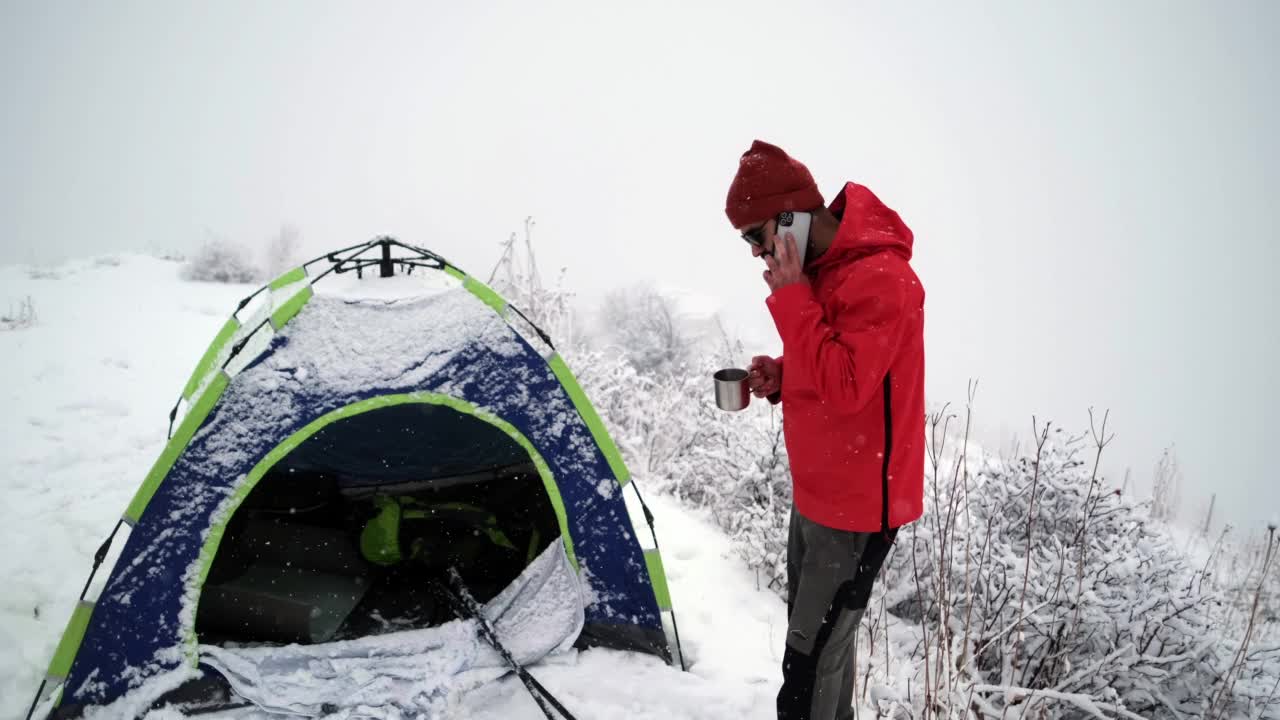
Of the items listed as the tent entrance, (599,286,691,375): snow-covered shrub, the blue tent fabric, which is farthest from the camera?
(599,286,691,375): snow-covered shrub

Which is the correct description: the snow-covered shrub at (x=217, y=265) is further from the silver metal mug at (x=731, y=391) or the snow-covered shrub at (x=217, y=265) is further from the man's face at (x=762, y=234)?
the man's face at (x=762, y=234)

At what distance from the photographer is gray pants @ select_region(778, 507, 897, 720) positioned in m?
1.58

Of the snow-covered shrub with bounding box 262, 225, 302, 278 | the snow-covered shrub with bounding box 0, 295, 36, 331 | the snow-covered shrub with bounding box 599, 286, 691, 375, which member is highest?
the snow-covered shrub with bounding box 262, 225, 302, 278

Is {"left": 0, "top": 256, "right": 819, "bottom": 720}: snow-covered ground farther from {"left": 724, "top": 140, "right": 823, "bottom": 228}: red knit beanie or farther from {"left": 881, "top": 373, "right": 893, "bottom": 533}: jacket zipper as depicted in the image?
{"left": 724, "top": 140, "right": 823, "bottom": 228}: red knit beanie

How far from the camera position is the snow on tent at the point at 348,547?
2.15m

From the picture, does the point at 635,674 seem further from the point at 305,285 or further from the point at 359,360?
the point at 305,285

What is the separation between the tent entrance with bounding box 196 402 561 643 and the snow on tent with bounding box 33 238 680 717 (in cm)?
1

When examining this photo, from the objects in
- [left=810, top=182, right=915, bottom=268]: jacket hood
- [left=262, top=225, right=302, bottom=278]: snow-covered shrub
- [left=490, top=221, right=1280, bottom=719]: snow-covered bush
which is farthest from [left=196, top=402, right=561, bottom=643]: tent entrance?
[left=262, top=225, right=302, bottom=278]: snow-covered shrub

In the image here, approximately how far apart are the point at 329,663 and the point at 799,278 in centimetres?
242

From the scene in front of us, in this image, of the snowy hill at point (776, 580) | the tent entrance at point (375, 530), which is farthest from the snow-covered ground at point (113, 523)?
the tent entrance at point (375, 530)

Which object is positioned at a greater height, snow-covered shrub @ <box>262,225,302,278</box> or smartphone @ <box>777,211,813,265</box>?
snow-covered shrub @ <box>262,225,302,278</box>

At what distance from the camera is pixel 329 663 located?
244 cm

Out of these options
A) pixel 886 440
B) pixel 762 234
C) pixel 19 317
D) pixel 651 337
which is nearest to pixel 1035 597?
pixel 886 440

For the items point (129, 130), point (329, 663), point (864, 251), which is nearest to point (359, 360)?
point (329, 663)
